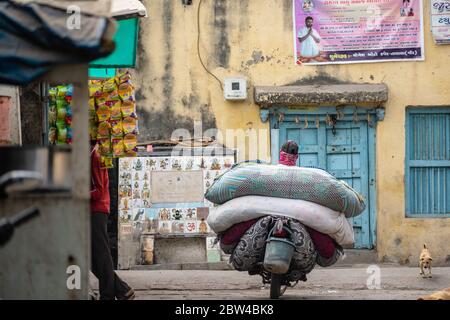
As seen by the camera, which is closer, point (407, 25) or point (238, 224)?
point (238, 224)

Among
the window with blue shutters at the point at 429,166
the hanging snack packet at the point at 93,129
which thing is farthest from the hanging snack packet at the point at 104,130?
the window with blue shutters at the point at 429,166

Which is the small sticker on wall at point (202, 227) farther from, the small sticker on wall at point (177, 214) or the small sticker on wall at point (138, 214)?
the small sticker on wall at point (138, 214)

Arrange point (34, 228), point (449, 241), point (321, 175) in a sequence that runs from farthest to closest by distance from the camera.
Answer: point (449, 241) → point (321, 175) → point (34, 228)

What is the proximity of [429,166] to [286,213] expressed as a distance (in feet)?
21.2

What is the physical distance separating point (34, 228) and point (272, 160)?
966 centimetres

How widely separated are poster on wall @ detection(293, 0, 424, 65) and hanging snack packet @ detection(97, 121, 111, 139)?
22.3ft

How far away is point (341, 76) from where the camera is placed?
47.1ft

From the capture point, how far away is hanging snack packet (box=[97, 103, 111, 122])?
8.07 metres

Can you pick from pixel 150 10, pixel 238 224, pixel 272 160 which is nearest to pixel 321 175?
pixel 238 224

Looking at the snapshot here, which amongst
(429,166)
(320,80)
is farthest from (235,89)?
(429,166)

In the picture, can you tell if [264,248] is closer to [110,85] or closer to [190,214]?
[110,85]

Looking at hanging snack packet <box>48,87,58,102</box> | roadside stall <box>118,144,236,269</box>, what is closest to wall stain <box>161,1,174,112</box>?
roadside stall <box>118,144,236,269</box>

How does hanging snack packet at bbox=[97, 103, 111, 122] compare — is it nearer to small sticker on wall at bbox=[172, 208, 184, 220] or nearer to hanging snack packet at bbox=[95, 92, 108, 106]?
hanging snack packet at bbox=[95, 92, 108, 106]
